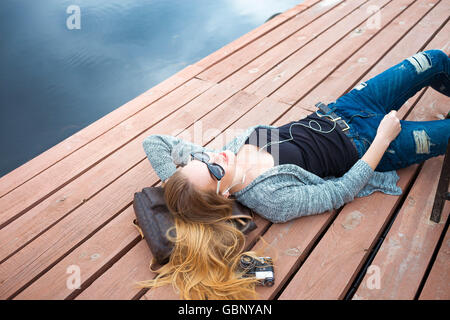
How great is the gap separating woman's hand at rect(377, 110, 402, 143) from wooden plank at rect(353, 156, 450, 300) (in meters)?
0.34

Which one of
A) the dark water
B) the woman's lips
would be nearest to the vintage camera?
the woman's lips

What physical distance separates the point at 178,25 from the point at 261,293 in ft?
15.3

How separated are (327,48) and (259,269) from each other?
2216mm

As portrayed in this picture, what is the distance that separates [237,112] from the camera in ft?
8.36

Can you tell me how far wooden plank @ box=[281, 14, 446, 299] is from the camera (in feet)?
5.06

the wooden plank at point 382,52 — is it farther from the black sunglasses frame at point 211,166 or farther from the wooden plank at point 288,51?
the black sunglasses frame at point 211,166

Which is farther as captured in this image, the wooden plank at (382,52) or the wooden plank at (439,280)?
the wooden plank at (382,52)

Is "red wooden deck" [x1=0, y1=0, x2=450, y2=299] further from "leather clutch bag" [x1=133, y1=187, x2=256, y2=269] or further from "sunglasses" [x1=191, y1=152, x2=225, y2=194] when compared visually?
"sunglasses" [x1=191, y1=152, x2=225, y2=194]

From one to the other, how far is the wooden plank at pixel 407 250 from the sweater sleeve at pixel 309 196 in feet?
0.92

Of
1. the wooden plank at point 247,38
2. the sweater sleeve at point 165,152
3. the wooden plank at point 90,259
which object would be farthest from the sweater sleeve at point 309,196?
the wooden plank at point 247,38

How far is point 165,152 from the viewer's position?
1.83m

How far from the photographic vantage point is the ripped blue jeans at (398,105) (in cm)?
183

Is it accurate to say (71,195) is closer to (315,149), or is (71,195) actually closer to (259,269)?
(259,269)

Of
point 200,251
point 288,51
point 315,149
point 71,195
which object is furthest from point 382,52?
point 71,195
